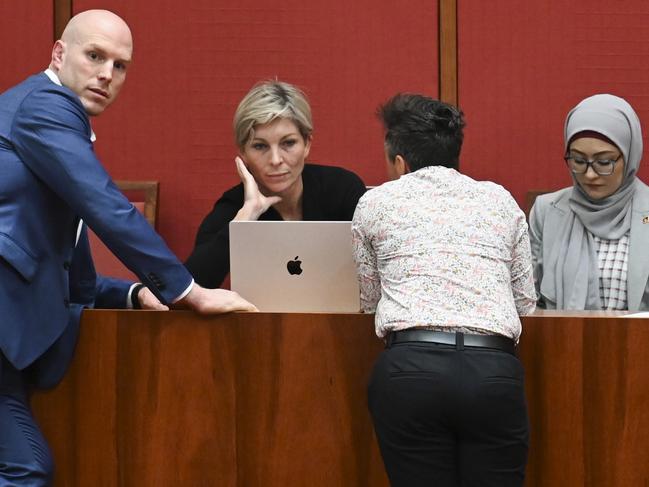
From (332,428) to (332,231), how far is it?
435 mm

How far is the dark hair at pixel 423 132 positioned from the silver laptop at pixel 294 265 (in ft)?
0.69

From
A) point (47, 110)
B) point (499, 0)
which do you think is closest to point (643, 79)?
point (499, 0)

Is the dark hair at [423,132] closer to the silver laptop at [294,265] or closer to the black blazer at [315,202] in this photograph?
the silver laptop at [294,265]

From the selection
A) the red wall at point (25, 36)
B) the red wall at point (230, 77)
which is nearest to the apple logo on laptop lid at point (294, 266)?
the red wall at point (230, 77)

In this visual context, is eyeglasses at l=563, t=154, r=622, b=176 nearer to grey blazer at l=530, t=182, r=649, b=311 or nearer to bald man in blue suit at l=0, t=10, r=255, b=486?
grey blazer at l=530, t=182, r=649, b=311

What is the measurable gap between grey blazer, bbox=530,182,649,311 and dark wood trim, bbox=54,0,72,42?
6.55 feet

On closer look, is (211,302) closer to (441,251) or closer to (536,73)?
(441,251)

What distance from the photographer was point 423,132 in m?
2.11

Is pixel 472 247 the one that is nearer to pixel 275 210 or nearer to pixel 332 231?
pixel 332 231

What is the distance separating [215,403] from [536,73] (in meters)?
2.18

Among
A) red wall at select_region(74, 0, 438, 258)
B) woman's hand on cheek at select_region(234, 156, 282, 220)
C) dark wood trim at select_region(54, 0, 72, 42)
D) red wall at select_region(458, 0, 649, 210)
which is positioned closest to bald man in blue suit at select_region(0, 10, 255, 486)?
woman's hand on cheek at select_region(234, 156, 282, 220)

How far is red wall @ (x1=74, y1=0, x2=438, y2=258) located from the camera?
3799 millimetres

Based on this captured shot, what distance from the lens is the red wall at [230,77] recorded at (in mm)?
3799

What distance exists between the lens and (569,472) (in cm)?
211
